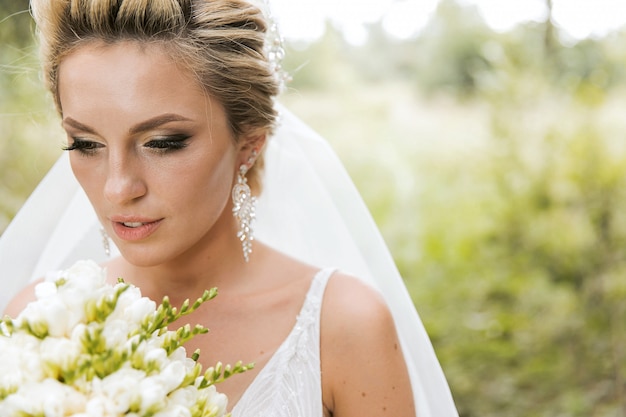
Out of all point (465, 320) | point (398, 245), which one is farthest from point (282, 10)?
point (465, 320)

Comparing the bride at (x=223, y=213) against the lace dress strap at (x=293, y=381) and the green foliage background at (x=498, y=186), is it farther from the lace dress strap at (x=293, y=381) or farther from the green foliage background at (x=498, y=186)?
the green foliage background at (x=498, y=186)

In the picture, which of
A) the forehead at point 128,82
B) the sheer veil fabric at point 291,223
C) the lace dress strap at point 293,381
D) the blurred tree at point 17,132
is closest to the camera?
the forehead at point 128,82

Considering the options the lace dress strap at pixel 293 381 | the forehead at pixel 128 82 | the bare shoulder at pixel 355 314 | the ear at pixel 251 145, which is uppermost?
the forehead at pixel 128 82

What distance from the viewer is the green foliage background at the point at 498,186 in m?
4.31

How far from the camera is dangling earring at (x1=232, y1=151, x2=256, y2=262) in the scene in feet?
6.25

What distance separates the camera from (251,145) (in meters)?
1.90

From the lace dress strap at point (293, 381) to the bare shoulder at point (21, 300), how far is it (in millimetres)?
686

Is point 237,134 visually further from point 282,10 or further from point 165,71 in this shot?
point 282,10

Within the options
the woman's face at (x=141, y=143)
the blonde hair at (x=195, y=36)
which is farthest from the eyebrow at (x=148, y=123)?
the blonde hair at (x=195, y=36)

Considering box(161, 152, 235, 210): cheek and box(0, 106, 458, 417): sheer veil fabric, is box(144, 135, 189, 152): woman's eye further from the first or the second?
box(0, 106, 458, 417): sheer veil fabric

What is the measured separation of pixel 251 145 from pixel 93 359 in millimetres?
1004

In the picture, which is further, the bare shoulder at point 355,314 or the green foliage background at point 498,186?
the green foliage background at point 498,186

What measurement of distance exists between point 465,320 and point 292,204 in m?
2.52

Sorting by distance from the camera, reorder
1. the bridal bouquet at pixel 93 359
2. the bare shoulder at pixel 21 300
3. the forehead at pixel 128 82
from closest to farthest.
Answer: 1. the bridal bouquet at pixel 93 359
2. the forehead at pixel 128 82
3. the bare shoulder at pixel 21 300
